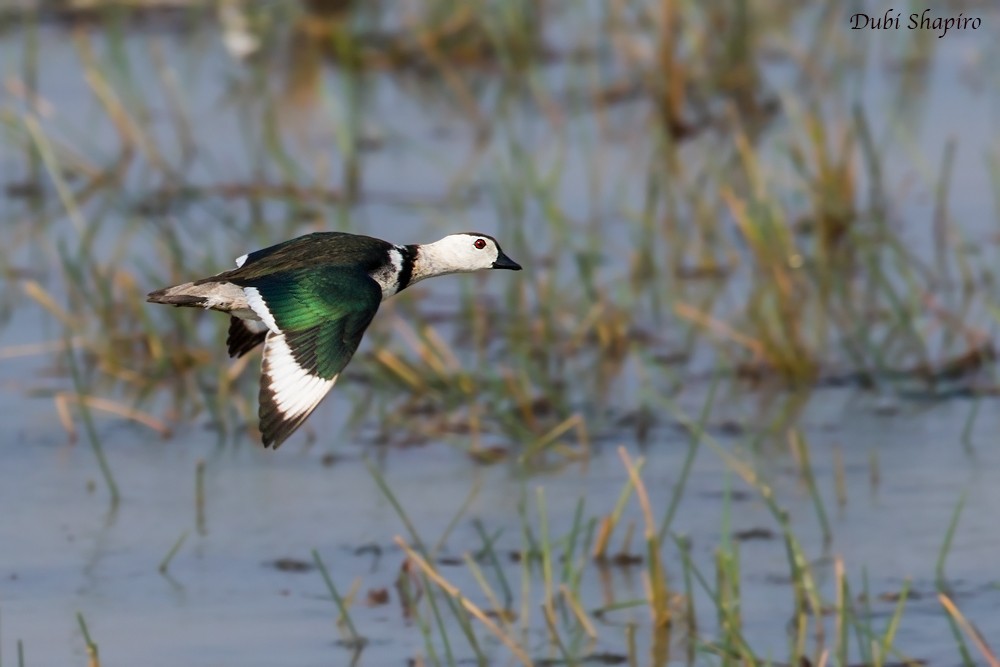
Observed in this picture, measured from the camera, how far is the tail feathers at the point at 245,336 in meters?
4.66

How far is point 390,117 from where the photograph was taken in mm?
10594

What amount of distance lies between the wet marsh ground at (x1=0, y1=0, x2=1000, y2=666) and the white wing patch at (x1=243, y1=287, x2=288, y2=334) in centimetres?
71

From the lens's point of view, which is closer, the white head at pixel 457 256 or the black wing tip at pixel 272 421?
the black wing tip at pixel 272 421

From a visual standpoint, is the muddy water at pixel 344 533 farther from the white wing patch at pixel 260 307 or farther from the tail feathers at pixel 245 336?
the white wing patch at pixel 260 307

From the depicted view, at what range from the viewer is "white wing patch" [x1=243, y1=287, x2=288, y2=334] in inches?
162

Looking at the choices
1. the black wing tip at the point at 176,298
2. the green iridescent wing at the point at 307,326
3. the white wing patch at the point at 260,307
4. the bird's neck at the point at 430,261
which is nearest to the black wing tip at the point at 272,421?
the green iridescent wing at the point at 307,326

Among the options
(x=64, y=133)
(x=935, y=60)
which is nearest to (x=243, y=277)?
(x=64, y=133)

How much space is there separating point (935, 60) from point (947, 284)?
3.92 metres

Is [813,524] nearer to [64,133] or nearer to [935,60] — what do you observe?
[64,133]

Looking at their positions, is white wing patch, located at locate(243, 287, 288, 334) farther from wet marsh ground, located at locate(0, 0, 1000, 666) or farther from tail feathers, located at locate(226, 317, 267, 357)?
→ wet marsh ground, located at locate(0, 0, 1000, 666)

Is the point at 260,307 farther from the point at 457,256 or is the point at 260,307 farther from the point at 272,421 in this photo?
the point at 457,256

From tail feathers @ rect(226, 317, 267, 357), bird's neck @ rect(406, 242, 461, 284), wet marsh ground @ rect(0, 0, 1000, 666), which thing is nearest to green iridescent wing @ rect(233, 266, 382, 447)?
bird's neck @ rect(406, 242, 461, 284)

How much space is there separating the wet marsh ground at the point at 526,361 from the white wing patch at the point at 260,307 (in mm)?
710
